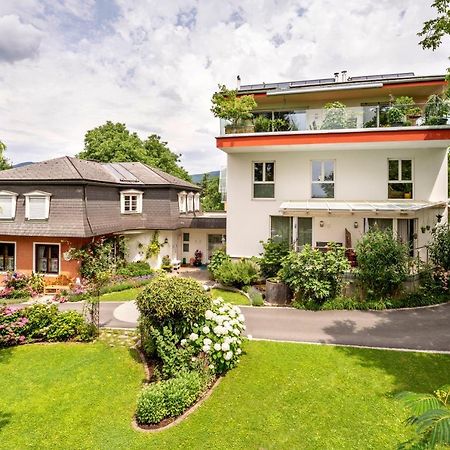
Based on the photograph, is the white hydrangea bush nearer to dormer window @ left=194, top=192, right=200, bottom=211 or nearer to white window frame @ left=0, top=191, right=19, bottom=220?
white window frame @ left=0, top=191, right=19, bottom=220

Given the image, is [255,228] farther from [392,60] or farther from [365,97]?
[392,60]

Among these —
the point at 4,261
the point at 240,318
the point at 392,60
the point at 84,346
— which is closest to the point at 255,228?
the point at 240,318

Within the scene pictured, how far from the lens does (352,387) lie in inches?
353

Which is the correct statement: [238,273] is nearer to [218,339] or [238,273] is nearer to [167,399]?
[218,339]

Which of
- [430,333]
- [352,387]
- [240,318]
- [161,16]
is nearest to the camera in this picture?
[352,387]

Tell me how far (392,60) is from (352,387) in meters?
23.0

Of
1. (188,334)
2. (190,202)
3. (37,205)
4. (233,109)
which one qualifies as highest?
(233,109)

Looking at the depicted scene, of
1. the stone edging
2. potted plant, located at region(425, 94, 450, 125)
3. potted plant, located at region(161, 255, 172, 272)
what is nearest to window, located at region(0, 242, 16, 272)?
potted plant, located at region(161, 255, 172, 272)

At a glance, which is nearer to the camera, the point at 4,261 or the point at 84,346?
the point at 84,346

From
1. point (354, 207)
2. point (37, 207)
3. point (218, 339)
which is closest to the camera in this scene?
point (218, 339)

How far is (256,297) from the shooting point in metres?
16.8

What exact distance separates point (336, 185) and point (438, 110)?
6.55m

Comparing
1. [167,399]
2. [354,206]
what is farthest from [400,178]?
[167,399]

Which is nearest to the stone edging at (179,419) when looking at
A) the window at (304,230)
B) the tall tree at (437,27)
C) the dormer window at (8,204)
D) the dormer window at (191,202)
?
the window at (304,230)
